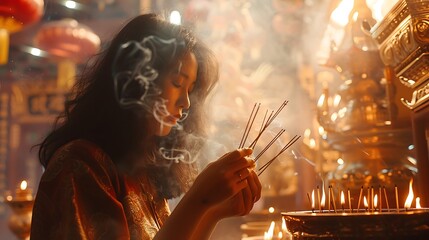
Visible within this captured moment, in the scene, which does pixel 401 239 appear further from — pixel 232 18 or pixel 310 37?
pixel 232 18

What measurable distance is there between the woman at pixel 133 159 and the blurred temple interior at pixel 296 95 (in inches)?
8.0

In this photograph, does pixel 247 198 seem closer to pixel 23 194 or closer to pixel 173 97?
pixel 173 97

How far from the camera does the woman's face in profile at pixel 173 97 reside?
5.84 feet

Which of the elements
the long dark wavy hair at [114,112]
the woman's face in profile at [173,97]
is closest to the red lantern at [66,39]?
the long dark wavy hair at [114,112]

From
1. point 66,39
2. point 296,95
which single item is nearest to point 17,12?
point 66,39

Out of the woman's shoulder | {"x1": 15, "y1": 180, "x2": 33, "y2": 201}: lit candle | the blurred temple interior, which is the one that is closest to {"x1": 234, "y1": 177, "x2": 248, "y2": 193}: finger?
the blurred temple interior

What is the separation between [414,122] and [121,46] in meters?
1.25

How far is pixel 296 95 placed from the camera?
24.2 feet

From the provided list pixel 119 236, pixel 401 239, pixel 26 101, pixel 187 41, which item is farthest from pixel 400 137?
pixel 26 101

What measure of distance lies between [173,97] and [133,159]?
28cm

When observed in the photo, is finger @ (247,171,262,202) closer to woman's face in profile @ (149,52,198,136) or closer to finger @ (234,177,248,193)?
finger @ (234,177,248,193)

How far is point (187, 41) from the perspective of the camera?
6.37 feet

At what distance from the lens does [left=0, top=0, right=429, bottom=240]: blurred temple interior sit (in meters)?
2.00

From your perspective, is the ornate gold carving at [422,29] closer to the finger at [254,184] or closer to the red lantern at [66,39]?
the finger at [254,184]
